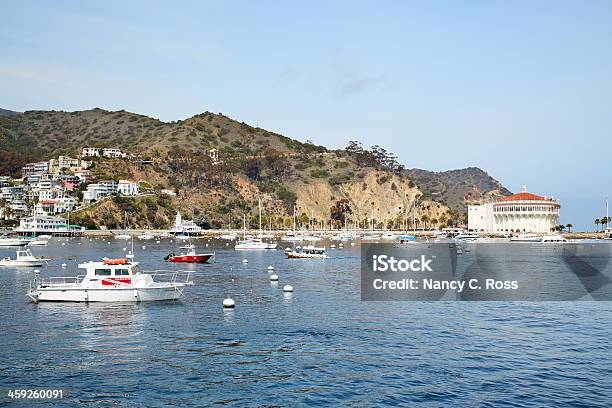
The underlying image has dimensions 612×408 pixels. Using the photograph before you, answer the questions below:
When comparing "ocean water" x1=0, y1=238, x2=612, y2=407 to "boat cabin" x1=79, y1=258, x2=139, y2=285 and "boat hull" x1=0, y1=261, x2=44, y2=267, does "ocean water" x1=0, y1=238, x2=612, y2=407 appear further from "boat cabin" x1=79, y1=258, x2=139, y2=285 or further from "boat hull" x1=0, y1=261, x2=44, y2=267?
"boat hull" x1=0, y1=261, x2=44, y2=267

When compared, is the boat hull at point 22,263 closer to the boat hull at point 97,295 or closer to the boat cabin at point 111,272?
the boat hull at point 97,295

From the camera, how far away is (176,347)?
138ft

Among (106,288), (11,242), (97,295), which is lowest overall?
(97,295)

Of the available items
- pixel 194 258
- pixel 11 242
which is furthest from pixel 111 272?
pixel 11 242

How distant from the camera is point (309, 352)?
40906 mm

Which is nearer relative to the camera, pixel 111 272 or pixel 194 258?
pixel 111 272

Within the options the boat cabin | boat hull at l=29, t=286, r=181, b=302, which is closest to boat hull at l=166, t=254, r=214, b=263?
boat hull at l=29, t=286, r=181, b=302

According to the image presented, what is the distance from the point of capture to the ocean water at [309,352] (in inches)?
1276

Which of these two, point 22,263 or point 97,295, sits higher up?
point 22,263

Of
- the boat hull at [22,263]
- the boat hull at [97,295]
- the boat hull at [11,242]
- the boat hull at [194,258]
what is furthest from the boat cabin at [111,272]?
the boat hull at [11,242]

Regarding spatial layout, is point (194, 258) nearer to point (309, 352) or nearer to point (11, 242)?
point (309, 352)

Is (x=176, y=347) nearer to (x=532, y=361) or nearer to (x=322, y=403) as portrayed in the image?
Answer: (x=322, y=403)

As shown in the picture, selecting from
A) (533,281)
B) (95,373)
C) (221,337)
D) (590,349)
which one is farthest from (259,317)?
(533,281)

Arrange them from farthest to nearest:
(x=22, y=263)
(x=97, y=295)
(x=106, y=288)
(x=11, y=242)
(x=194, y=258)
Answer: (x=11, y=242), (x=194, y=258), (x=22, y=263), (x=97, y=295), (x=106, y=288)
